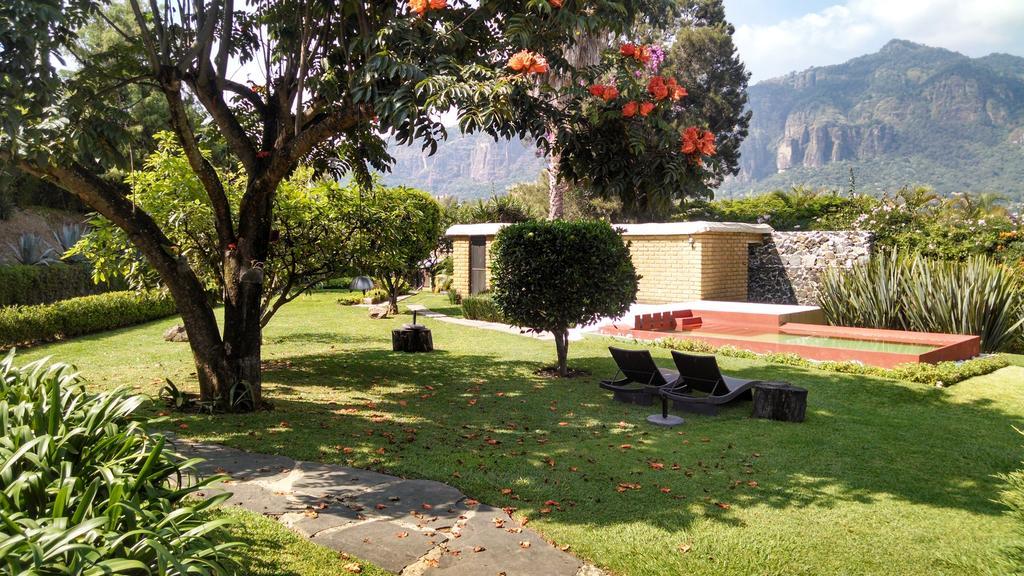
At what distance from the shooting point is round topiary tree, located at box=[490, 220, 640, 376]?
30.5 ft

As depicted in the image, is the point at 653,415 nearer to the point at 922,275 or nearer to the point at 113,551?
the point at 113,551

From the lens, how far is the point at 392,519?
429 centimetres

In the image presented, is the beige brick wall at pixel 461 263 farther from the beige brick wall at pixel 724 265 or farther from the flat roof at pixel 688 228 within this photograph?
the beige brick wall at pixel 724 265

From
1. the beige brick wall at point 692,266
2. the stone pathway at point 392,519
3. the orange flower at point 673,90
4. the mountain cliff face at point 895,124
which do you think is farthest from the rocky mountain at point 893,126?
the stone pathway at point 392,519

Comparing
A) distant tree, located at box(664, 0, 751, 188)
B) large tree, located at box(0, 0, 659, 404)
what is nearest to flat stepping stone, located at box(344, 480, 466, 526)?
large tree, located at box(0, 0, 659, 404)

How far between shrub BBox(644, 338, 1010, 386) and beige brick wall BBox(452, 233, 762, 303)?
575 centimetres

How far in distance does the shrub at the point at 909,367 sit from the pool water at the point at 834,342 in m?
0.80

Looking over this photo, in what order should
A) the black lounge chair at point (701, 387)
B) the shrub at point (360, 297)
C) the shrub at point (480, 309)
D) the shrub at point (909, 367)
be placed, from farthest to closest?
the shrub at point (360, 297) → the shrub at point (480, 309) → the shrub at point (909, 367) → the black lounge chair at point (701, 387)

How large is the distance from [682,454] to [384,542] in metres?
3.15

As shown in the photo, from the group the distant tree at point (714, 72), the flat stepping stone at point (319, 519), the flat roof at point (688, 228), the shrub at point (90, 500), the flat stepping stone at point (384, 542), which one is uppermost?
the distant tree at point (714, 72)

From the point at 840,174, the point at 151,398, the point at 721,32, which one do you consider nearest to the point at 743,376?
the point at 151,398

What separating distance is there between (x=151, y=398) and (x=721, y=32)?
125ft

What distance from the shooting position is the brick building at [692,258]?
56.2 ft

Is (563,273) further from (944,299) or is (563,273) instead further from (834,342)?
(944,299)
